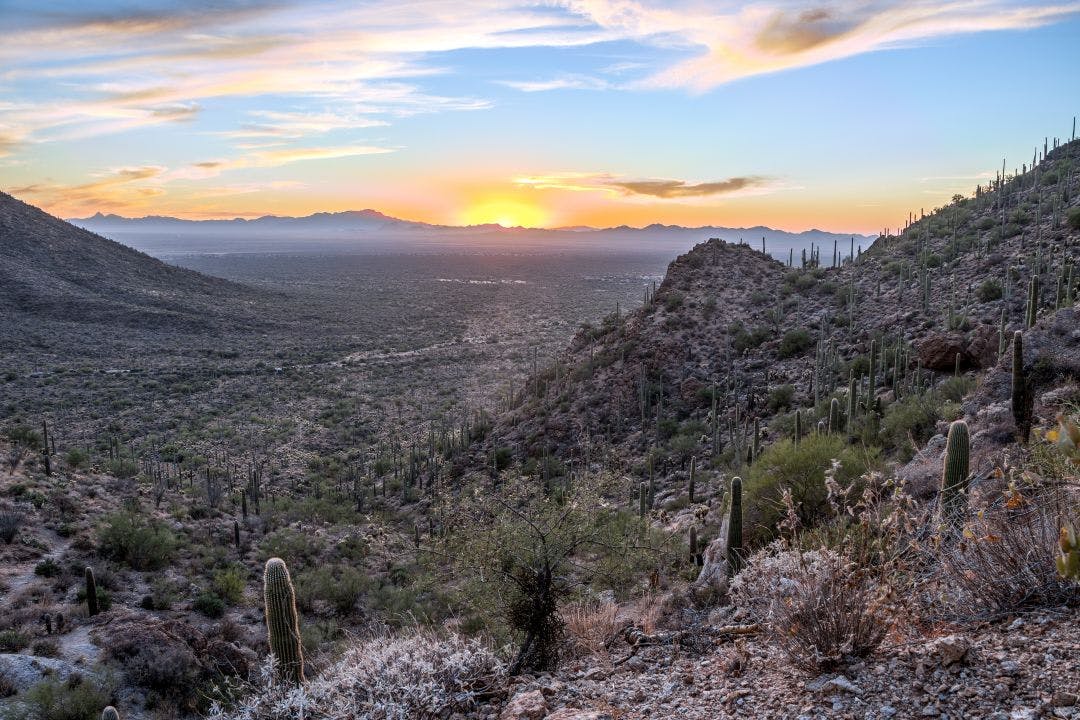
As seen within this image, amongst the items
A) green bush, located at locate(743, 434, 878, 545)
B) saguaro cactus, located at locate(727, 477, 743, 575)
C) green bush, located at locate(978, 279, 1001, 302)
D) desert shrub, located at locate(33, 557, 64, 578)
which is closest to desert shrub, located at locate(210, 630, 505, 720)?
saguaro cactus, located at locate(727, 477, 743, 575)

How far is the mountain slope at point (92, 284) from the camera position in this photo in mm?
59969

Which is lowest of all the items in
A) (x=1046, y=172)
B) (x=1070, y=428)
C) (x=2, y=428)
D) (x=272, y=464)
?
(x=272, y=464)

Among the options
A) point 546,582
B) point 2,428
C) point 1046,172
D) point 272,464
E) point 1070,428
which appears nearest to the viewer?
point 1070,428

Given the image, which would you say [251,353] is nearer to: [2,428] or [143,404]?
[143,404]

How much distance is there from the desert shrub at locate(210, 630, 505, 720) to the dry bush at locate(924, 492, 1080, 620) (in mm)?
3635

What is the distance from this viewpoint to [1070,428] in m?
3.28

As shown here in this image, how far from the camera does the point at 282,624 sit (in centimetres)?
870

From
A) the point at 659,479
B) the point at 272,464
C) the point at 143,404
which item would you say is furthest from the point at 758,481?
the point at 143,404

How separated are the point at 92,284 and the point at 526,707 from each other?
78.8 meters

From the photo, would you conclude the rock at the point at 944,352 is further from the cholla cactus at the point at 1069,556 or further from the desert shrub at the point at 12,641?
the desert shrub at the point at 12,641

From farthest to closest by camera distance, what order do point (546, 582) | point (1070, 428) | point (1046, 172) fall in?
point (1046, 172) < point (546, 582) < point (1070, 428)

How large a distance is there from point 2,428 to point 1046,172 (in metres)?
43.5

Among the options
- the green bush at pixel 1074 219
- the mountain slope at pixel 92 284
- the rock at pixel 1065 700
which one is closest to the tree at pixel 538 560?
the rock at pixel 1065 700

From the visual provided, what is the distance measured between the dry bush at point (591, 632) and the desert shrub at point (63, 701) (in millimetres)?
6828
